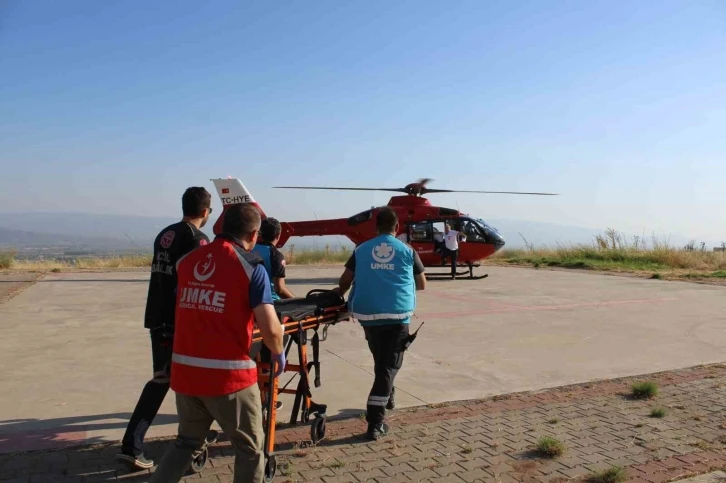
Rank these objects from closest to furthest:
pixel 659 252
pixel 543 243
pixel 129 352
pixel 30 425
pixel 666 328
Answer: pixel 30 425 → pixel 129 352 → pixel 666 328 → pixel 659 252 → pixel 543 243

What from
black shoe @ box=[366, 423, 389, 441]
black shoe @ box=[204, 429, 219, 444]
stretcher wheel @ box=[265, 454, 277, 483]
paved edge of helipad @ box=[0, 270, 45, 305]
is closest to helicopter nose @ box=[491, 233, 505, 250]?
paved edge of helipad @ box=[0, 270, 45, 305]

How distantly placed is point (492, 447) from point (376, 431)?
909 millimetres

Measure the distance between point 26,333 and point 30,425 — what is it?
4621mm

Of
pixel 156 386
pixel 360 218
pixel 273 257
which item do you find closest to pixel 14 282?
pixel 360 218

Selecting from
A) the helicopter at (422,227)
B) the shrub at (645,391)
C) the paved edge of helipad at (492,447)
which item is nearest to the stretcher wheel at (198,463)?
the paved edge of helipad at (492,447)

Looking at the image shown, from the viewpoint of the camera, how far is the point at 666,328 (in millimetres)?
9953

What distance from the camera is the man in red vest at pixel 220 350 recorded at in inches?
122

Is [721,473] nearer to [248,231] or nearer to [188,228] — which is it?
[248,231]

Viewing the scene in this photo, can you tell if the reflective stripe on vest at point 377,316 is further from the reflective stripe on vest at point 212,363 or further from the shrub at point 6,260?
the shrub at point 6,260

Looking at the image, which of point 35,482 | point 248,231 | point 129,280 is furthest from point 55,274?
point 248,231

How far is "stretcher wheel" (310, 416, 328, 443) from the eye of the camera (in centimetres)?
470

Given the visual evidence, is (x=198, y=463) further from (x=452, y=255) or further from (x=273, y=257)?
(x=452, y=255)

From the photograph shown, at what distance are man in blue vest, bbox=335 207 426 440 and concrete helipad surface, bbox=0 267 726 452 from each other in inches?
33.0

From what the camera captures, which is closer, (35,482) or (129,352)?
(35,482)
